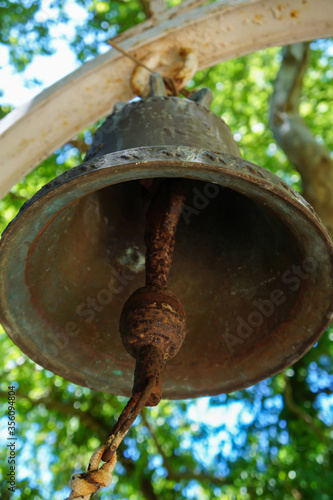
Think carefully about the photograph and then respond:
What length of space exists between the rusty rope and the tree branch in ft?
10.2

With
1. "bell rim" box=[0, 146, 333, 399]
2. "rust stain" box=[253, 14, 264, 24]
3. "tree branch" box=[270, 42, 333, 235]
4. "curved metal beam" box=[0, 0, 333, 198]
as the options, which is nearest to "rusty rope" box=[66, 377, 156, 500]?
"bell rim" box=[0, 146, 333, 399]

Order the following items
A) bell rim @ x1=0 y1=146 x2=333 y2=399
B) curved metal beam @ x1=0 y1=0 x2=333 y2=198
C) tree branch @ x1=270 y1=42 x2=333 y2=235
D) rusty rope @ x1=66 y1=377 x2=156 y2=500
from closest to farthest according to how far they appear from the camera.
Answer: rusty rope @ x1=66 y1=377 x2=156 y2=500 < bell rim @ x1=0 y1=146 x2=333 y2=399 < curved metal beam @ x1=0 y1=0 x2=333 y2=198 < tree branch @ x1=270 y1=42 x2=333 y2=235

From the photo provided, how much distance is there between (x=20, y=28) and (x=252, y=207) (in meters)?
4.67

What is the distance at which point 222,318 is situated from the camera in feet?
6.62

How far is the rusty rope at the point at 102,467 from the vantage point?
3.64 ft

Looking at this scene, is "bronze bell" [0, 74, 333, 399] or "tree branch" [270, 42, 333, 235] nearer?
"bronze bell" [0, 74, 333, 399]

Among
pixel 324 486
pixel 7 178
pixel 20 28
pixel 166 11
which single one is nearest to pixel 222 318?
pixel 7 178

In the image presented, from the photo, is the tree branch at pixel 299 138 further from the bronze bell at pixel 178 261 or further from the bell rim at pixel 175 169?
the bell rim at pixel 175 169

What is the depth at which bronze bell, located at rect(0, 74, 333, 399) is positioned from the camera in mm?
1445

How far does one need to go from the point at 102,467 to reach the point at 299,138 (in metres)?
3.88

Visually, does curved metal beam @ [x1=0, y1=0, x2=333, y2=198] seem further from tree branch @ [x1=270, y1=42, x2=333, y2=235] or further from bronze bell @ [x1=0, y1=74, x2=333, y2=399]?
tree branch @ [x1=270, y1=42, x2=333, y2=235]

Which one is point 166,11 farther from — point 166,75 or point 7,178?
point 7,178

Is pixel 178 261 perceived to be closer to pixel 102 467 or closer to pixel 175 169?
pixel 175 169

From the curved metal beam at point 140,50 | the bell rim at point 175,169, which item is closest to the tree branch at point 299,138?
the curved metal beam at point 140,50
